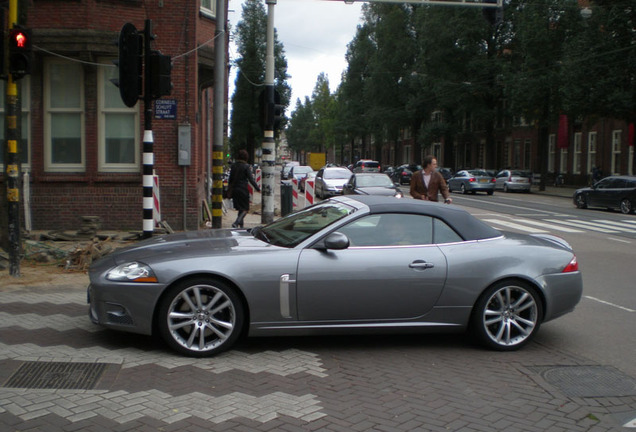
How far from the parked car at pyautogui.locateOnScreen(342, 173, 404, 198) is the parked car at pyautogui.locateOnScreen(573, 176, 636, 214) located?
28.2ft

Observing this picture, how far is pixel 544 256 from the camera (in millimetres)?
6301

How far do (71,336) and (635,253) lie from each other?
438 inches

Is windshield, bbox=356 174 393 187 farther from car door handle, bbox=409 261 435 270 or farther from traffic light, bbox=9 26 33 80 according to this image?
car door handle, bbox=409 261 435 270

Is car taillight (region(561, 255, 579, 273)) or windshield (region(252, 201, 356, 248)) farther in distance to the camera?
car taillight (region(561, 255, 579, 273))

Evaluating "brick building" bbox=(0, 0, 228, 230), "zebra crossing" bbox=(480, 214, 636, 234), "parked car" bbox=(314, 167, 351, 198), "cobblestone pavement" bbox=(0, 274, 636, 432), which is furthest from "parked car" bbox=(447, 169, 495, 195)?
"cobblestone pavement" bbox=(0, 274, 636, 432)

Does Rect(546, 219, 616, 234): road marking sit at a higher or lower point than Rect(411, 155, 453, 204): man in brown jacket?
lower

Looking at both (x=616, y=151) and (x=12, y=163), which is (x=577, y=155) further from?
(x=12, y=163)

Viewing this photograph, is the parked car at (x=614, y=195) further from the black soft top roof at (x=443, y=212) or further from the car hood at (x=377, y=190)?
the black soft top roof at (x=443, y=212)

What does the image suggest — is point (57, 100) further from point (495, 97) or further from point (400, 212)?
point (495, 97)

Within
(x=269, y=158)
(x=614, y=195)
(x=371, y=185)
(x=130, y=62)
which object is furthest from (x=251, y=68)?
(x=130, y=62)

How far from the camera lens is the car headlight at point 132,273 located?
18.3 ft

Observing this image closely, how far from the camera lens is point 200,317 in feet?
18.4

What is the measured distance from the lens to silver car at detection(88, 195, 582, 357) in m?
5.60

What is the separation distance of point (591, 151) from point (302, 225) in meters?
42.4
